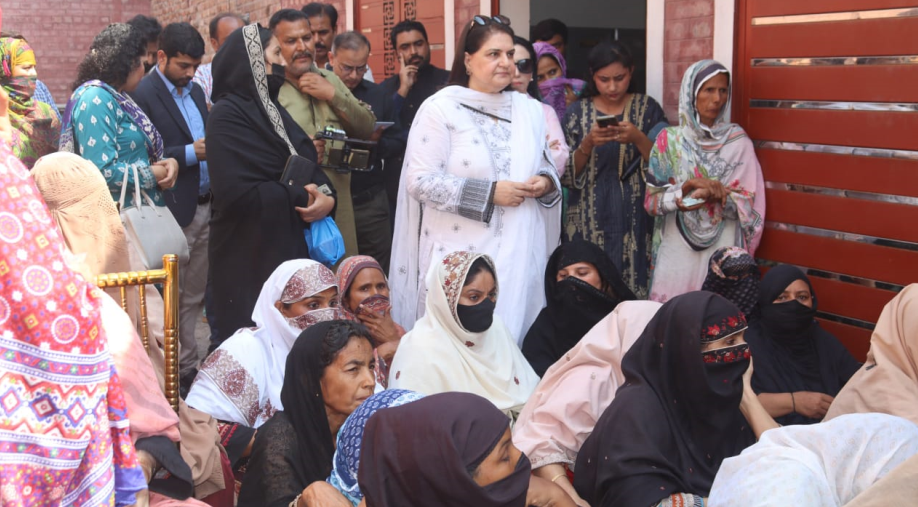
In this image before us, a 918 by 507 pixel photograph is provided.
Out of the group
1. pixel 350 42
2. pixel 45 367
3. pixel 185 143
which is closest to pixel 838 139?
pixel 350 42

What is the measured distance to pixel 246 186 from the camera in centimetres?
422

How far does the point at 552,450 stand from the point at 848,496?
3.70 feet

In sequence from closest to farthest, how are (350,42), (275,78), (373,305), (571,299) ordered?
(571,299)
(373,305)
(275,78)
(350,42)

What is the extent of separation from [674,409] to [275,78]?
2.41m

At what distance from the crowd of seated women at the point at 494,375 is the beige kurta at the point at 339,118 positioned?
1.90ft

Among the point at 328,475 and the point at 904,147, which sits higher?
the point at 904,147

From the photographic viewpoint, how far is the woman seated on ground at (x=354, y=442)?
2668mm

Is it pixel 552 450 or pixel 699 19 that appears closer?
pixel 552 450

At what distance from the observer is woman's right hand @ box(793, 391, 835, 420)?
12.1ft

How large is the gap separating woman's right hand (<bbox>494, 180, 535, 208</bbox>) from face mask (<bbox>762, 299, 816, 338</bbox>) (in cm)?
112

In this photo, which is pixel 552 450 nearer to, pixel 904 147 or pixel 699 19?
pixel 904 147

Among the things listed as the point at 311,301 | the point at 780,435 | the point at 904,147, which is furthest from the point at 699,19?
the point at 780,435

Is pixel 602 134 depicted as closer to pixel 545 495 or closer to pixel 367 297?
pixel 367 297

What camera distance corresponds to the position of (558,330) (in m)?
4.07
